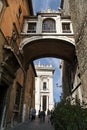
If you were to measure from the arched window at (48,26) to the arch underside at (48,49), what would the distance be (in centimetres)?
88

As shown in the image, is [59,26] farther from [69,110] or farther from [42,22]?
[69,110]

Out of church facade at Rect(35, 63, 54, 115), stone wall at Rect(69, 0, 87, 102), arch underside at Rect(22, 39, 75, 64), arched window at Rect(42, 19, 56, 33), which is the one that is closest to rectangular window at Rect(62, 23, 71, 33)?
arched window at Rect(42, 19, 56, 33)

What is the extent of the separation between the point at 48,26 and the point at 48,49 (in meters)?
1.95

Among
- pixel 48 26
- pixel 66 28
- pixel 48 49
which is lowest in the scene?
pixel 48 49

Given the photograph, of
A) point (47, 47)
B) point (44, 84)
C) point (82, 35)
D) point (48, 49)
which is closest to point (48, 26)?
point (47, 47)

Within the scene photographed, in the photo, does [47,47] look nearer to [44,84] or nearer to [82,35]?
[82,35]

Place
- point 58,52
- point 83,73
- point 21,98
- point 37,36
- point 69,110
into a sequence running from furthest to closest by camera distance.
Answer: point 58,52
point 21,98
point 37,36
point 83,73
point 69,110

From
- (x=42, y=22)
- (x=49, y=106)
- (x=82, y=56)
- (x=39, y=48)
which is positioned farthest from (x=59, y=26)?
(x=49, y=106)

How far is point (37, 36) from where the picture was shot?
12.2 meters

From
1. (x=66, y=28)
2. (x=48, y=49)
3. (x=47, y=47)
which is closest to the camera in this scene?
(x=66, y=28)

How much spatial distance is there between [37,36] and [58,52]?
2946 mm

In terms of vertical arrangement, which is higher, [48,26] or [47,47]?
[48,26]

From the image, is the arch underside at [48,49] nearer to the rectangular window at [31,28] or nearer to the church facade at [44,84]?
the rectangular window at [31,28]

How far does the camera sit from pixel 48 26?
1308cm
